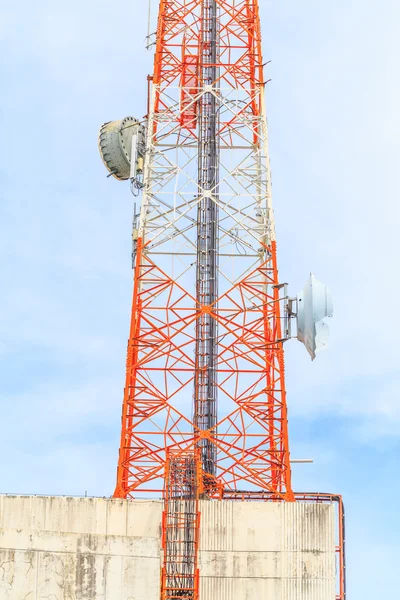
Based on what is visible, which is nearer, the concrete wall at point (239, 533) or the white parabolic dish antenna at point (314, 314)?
the concrete wall at point (239, 533)

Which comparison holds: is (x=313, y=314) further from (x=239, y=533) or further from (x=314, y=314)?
(x=239, y=533)

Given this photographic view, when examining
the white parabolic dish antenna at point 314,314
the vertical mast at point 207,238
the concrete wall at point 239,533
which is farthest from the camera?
the vertical mast at point 207,238

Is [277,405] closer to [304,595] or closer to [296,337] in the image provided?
[296,337]

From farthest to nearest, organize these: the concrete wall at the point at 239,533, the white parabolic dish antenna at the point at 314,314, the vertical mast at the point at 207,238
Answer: the vertical mast at the point at 207,238, the white parabolic dish antenna at the point at 314,314, the concrete wall at the point at 239,533

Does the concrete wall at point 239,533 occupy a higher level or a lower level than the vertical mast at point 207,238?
lower

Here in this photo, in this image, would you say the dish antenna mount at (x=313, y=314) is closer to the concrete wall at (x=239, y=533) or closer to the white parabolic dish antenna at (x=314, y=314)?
the white parabolic dish antenna at (x=314, y=314)

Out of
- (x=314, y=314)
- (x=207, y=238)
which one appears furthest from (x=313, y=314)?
(x=207, y=238)

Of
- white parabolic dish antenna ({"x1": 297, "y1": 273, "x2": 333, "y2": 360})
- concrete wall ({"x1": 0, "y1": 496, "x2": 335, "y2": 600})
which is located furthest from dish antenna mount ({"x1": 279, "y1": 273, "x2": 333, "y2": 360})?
concrete wall ({"x1": 0, "y1": 496, "x2": 335, "y2": 600})

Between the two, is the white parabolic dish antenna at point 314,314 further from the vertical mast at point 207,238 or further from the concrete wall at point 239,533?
the concrete wall at point 239,533

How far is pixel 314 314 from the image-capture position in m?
57.8

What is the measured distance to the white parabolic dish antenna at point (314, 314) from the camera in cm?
5772

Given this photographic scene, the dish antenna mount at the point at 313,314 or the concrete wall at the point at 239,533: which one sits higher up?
the dish antenna mount at the point at 313,314

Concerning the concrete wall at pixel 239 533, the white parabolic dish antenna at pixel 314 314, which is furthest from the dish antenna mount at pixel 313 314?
the concrete wall at pixel 239 533

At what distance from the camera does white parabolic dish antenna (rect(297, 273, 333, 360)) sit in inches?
2272
